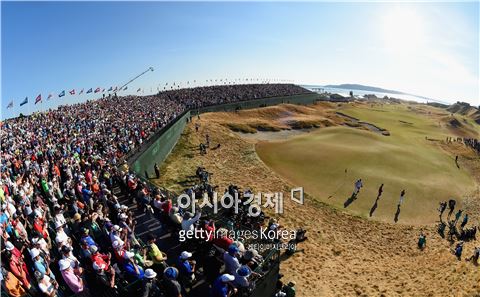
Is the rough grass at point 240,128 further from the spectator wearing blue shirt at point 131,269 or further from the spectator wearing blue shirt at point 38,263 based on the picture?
the spectator wearing blue shirt at point 38,263

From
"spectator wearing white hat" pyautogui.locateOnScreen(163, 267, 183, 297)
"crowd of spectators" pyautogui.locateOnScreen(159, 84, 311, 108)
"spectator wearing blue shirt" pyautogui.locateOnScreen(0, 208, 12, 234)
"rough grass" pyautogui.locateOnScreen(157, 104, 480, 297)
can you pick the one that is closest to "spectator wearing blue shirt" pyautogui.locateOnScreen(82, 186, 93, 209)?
"spectator wearing blue shirt" pyautogui.locateOnScreen(0, 208, 12, 234)

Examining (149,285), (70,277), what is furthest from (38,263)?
(149,285)

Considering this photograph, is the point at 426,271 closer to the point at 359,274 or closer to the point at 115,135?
the point at 359,274

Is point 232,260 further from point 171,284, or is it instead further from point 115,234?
point 115,234

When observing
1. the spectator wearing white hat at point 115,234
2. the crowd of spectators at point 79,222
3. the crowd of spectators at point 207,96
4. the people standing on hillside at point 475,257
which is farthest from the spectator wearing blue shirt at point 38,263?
the crowd of spectators at point 207,96

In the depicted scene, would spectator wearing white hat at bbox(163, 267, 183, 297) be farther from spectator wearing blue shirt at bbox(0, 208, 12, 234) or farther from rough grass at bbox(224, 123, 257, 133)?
rough grass at bbox(224, 123, 257, 133)

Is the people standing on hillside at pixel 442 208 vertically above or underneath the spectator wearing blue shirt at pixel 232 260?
underneath

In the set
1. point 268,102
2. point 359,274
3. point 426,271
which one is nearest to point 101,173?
point 359,274

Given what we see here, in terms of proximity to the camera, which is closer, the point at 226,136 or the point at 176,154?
the point at 176,154
